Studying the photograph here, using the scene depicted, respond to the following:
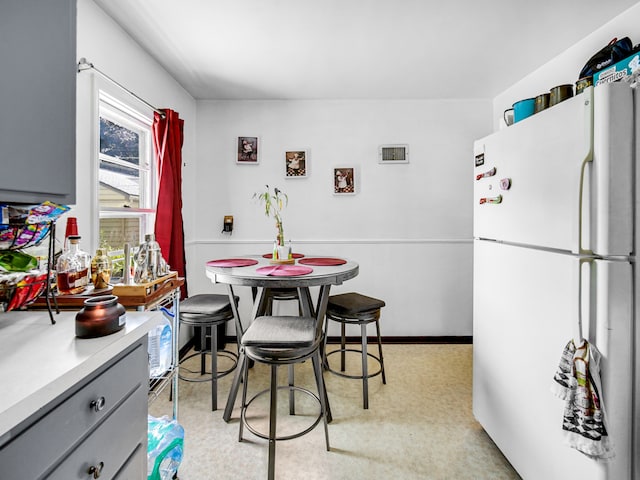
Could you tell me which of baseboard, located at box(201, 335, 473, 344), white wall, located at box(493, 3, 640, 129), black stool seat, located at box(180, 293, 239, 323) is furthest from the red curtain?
white wall, located at box(493, 3, 640, 129)

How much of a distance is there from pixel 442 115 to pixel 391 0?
172 cm

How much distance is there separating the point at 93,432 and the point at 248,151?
284cm

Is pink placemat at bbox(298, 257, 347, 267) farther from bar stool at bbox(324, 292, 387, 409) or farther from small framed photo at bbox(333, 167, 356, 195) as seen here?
small framed photo at bbox(333, 167, 356, 195)

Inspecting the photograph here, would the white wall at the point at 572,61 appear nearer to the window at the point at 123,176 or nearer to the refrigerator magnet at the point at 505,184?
the refrigerator magnet at the point at 505,184

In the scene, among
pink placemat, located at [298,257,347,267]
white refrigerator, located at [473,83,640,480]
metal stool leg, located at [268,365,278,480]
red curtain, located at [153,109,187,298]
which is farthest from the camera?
red curtain, located at [153,109,187,298]

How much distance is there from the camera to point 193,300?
2402mm

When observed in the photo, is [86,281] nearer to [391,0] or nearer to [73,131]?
[73,131]

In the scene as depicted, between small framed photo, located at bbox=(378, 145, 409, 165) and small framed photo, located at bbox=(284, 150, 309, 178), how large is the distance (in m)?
0.77

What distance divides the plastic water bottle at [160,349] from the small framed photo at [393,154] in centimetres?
252

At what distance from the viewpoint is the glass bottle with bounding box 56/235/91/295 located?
125 centimetres

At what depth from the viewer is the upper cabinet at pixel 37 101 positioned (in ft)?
2.77

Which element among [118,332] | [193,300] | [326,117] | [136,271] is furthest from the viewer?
[326,117]

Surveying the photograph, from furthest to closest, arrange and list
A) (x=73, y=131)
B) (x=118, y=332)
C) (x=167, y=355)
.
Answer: (x=167, y=355), (x=73, y=131), (x=118, y=332)

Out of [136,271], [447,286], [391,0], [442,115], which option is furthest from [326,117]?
[136,271]
